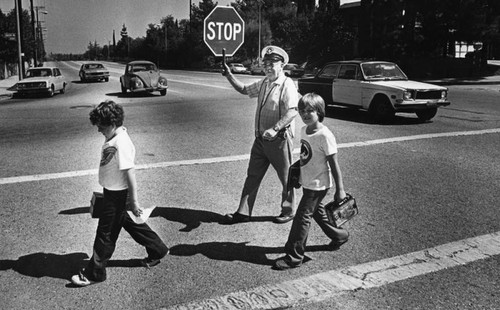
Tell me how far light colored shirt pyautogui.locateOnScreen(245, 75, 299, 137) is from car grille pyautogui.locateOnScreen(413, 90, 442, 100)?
27.7 feet

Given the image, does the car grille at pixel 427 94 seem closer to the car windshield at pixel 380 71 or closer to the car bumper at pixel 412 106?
the car bumper at pixel 412 106

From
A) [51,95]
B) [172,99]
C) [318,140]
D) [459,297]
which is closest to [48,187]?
[318,140]

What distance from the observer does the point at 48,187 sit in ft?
22.1

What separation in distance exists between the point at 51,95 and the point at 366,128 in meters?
16.4

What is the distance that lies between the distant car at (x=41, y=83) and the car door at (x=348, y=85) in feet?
46.6

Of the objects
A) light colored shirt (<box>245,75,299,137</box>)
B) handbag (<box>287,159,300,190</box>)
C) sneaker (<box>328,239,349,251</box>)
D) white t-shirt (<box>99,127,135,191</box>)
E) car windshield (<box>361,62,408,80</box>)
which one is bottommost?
sneaker (<box>328,239,349,251</box>)

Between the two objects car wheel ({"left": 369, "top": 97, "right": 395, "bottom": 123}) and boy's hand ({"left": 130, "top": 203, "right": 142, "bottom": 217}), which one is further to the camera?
car wheel ({"left": 369, "top": 97, "right": 395, "bottom": 123})

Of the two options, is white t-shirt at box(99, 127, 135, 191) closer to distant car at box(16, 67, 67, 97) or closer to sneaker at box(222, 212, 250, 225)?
sneaker at box(222, 212, 250, 225)

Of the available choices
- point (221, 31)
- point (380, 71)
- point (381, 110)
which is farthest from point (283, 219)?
point (380, 71)

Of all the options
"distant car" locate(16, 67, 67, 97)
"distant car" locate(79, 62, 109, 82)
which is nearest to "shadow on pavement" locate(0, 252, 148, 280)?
"distant car" locate(16, 67, 67, 97)

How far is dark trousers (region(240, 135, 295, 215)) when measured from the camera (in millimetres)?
5164

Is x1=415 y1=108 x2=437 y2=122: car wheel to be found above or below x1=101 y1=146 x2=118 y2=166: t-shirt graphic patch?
below

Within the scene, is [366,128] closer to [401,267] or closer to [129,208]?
[401,267]

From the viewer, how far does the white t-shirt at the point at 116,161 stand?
3717 mm
